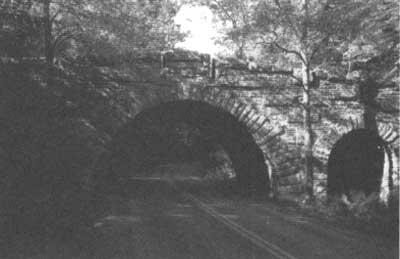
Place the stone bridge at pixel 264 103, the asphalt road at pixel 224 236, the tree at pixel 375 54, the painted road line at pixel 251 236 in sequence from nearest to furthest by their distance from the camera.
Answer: the painted road line at pixel 251 236 → the asphalt road at pixel 224 236 → the tree at pixel 375 54 → the stone bridge at pixel 264 103

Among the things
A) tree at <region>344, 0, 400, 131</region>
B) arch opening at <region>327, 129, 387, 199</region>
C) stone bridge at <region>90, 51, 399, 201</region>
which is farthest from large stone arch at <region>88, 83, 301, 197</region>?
tree at <region>344, 0, 400, 131</region>

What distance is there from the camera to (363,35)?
44.8ft

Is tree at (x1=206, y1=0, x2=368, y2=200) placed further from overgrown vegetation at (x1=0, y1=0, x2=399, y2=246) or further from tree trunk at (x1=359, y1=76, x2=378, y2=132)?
tree trunk at (x1=359, y1=76, x2=378, y2=132)

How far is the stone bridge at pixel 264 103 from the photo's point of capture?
51.8 feet

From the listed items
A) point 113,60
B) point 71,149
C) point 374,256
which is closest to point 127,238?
point 71,149

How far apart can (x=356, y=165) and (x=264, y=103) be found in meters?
4.98

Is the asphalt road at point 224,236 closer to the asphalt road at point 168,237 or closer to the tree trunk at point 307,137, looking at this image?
the asphalt road at point 168,237

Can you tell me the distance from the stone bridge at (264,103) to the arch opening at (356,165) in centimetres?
77

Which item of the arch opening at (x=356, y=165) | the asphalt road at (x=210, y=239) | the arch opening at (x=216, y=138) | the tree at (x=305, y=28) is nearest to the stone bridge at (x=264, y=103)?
the arch opening at (x=216, y=138)

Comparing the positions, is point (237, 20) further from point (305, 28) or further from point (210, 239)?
point (210, 239)

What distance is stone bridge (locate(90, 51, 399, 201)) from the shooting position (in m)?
15.8

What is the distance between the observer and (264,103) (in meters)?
16.7

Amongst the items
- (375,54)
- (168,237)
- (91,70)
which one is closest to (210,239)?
(168,237)

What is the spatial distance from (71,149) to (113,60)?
624 cm
